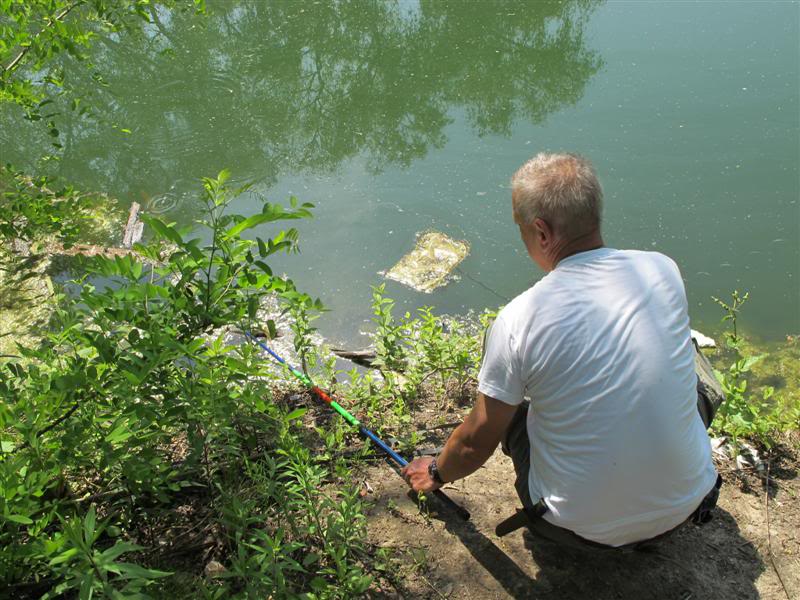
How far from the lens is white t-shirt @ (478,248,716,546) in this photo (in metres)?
1.54

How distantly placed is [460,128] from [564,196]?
4413mm

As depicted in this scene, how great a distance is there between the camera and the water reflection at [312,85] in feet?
19.0

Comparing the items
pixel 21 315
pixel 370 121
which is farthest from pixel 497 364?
pixel 370 121

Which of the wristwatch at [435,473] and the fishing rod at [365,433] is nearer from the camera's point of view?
the wristwatch at [435,473]

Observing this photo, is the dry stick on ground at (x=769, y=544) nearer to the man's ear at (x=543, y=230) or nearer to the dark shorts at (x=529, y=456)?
the dark shorts at (x=529, y=456)

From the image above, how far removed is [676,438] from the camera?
1.56 meters

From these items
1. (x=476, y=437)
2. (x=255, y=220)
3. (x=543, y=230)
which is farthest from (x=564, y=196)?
(x=255, y=220)

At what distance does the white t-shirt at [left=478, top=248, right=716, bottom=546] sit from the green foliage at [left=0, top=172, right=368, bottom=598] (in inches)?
22.9

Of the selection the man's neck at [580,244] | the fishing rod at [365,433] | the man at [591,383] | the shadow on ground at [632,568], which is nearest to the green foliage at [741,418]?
the shadow on ground at [632,568]

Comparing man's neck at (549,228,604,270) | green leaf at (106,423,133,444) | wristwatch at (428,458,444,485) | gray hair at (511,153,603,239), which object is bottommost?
wristwatch at (428,458,444,485)

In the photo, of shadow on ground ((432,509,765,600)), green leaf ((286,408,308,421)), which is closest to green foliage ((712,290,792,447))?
shadow on ground ((432,509,765,600))

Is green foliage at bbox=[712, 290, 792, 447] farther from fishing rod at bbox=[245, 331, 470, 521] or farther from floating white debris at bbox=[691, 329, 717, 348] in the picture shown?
floating white debris at bbox=[691, 329, 717, 348]

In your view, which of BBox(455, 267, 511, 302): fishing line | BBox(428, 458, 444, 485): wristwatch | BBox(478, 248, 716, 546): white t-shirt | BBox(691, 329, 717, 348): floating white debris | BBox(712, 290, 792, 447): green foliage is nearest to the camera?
BBox(478, 248, 716, 546): white t-shirt

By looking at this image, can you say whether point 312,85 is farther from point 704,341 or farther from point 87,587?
point 87,587
